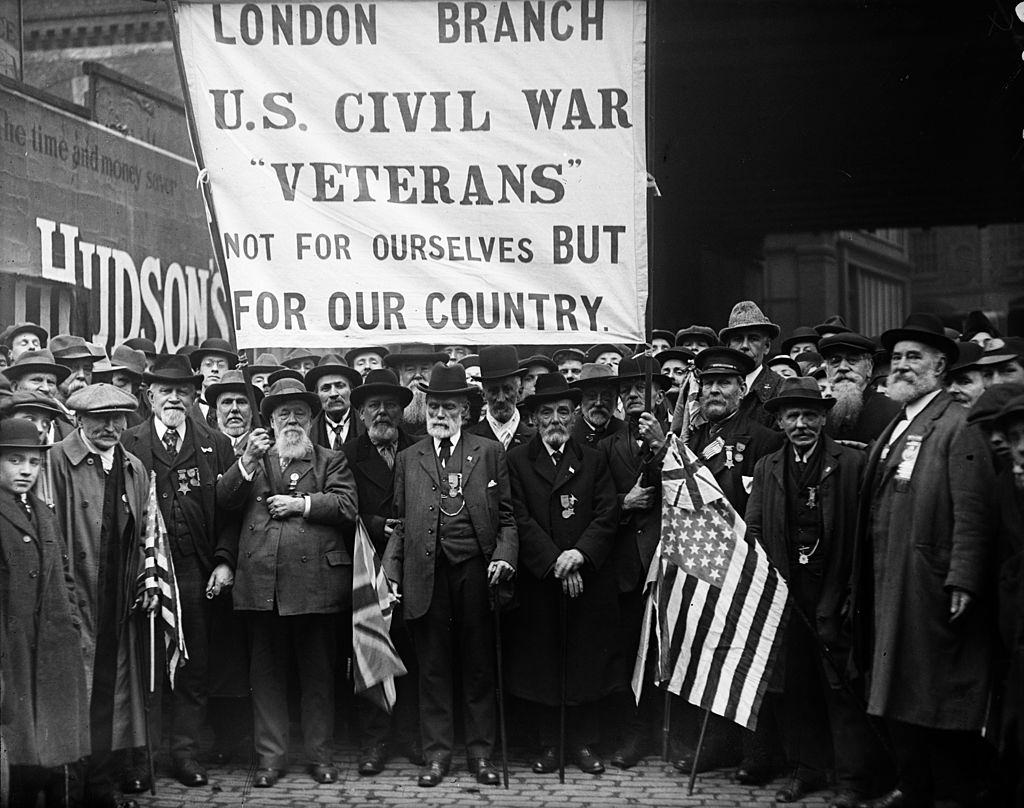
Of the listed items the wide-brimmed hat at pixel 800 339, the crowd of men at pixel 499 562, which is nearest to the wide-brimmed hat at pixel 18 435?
the crowd of men at pixel 499 562

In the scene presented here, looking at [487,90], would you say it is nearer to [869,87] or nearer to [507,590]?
[507,590]

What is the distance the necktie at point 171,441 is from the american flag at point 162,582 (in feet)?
1.49

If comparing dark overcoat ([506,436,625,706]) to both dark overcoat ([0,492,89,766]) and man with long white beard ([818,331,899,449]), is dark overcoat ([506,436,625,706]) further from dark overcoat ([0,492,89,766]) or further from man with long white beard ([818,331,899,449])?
dark overcoat ([0,492,89,766])

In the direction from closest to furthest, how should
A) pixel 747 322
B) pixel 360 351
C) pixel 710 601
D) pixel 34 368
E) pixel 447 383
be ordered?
pixel 710 601, pixel 447 383, pixel 34 368, pixel 747 322, pixel 360 351

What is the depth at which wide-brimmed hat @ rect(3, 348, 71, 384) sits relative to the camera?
8.55 m

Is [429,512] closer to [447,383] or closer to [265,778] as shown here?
[447,383]

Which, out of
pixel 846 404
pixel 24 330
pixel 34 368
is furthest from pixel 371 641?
pixel 24 330

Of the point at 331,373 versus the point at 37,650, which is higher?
the point at 331,373

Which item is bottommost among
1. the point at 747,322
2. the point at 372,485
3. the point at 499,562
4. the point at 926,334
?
the point at 499,562

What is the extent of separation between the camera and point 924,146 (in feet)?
49.0

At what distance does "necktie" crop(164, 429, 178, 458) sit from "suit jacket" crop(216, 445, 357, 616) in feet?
1.22

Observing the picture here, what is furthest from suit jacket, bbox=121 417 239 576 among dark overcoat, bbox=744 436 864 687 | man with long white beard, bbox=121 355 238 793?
dark overcoat, bbox=744 436 864 687

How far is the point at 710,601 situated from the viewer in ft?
23.9

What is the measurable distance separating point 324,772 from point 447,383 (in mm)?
2330
